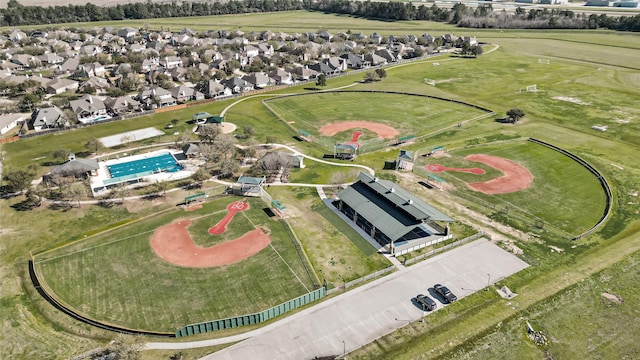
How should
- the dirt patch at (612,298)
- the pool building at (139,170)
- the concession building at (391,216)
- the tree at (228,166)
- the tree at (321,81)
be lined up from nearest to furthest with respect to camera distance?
the dirt patch at (612,298)
the concession building at (391,216)
the pool building at (139,170)
the tree at (228,166)
the tree at (321,81)

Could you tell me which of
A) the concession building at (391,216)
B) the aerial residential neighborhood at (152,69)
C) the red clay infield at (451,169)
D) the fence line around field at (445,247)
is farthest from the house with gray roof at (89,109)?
the fence line around field at (445,247)

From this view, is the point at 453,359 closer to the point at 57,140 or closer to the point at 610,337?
the point at 610,337

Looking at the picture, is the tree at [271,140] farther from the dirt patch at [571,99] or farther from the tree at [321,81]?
the dirt patch at [571,99]

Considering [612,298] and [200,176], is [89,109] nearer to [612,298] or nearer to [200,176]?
[200,176]

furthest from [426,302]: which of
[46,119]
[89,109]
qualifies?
[89,109]

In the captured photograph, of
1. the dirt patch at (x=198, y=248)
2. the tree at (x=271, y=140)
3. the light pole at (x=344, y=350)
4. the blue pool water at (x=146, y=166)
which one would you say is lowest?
the light pole at (x=344, y=350)

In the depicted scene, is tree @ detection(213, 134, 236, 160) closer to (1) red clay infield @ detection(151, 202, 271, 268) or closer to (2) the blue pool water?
(2) the blue pool water
